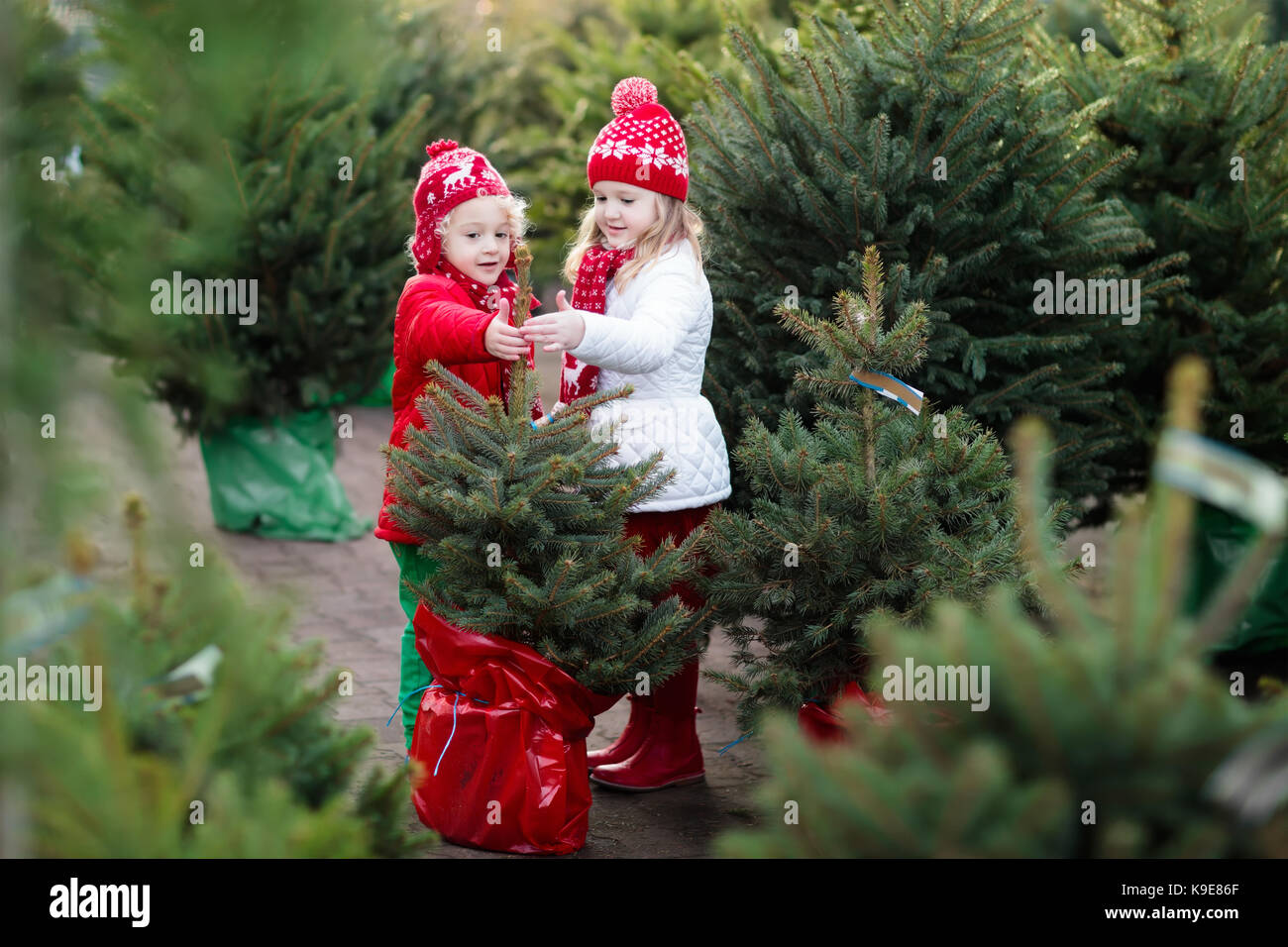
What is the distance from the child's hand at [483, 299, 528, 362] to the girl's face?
0.57 m

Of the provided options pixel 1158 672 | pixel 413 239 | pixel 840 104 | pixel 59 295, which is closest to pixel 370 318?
pixel 413 239

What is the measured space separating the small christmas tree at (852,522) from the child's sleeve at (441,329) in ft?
2.71

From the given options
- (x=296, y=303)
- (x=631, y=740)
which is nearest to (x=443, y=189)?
(x=631, y=740)

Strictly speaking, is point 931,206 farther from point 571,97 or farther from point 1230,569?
point 571,97

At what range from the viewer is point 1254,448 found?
4883 mm

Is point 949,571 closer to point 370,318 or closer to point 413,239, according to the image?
point 413,239

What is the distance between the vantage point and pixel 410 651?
388cm

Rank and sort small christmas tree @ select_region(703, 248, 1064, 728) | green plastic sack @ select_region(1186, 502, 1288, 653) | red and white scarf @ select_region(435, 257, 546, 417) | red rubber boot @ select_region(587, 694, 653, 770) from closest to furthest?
1. small christmas tree @ select_region(703, 248, 1064, 728)
2. red and white scarf @ select_region(435, 257, 546, 417)
3. red rubber boot @ select_region(587, 694, 653, 770)
4. green plastic sack @ select_region(1186, 502, 1288, 653)

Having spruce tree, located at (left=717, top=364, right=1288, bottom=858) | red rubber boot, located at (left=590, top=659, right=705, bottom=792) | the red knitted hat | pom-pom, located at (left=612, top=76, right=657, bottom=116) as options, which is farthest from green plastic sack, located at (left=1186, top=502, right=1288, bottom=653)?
spruce tree, located at (left=717, top=364, right=1288, bottom=858)

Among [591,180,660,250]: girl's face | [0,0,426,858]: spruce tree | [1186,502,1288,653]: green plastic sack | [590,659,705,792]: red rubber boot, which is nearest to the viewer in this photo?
[0,0,426,858]: spruce tree

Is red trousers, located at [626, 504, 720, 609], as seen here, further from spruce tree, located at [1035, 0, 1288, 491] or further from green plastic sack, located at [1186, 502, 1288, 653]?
green plastic sack, located at [1186, 502, 1288, 653]

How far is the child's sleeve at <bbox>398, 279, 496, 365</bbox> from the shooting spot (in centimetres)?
350

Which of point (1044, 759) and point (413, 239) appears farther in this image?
point (413, 239)

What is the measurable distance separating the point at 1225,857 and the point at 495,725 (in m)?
2.07
